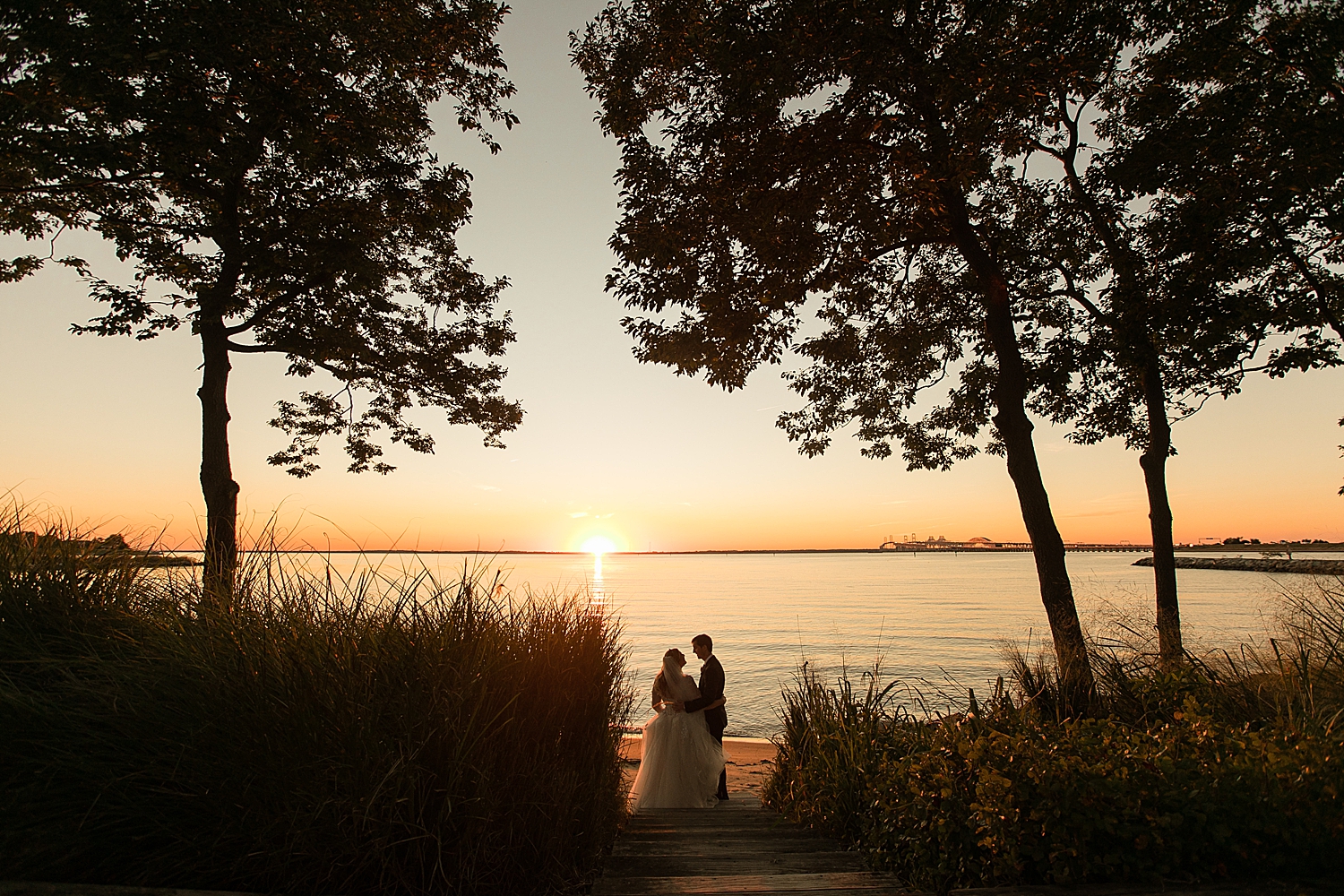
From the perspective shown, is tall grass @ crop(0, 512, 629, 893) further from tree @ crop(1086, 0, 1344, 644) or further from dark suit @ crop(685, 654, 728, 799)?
tree @ crop(1086, 0, 1344, 644)

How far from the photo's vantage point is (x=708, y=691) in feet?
33.8

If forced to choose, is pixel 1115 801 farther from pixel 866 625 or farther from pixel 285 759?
→ pixel 866 625

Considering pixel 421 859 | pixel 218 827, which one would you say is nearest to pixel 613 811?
pixel 421 859

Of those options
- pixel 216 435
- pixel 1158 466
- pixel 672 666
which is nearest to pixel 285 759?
pixel 672 666

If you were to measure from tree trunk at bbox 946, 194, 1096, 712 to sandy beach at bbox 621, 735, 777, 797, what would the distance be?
14.5 feet

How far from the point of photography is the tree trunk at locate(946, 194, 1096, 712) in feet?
33.5

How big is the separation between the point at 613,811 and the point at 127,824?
352cm

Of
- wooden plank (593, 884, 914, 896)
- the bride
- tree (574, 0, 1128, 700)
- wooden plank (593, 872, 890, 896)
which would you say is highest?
tree (574, 0, 1128, 700)

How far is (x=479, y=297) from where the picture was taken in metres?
18.3

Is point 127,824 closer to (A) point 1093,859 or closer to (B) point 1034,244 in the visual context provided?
(A) point 1093,859

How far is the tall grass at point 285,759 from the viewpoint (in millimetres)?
3508

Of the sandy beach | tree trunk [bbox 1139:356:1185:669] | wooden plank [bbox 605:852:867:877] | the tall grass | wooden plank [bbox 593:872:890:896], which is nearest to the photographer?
the tall grass

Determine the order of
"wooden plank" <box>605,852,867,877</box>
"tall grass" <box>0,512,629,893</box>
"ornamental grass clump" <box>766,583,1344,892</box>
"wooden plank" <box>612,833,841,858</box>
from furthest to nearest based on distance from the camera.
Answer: "wooden plank" <box>612,833,841,858</box> < "wooden plank" <box>605,852,867,877</box> < "ornamental grass clump" <box>766,583,1344,892</box> < "tall grass" <box>0,512,629,893</box>

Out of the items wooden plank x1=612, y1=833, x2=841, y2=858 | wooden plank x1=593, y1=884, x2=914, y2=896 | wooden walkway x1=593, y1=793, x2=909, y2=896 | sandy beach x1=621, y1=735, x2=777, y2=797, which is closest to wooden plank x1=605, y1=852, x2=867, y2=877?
wooden walkway x1=593, y1=793, x2=909, y2=896
